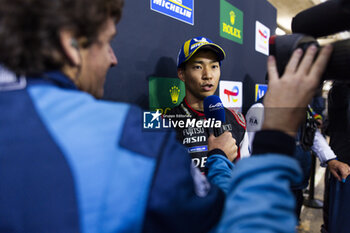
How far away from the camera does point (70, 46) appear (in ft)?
1.25

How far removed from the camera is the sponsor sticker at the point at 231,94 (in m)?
1.77

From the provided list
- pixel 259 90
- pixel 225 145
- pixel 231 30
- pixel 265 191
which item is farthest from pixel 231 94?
pixel 265 191

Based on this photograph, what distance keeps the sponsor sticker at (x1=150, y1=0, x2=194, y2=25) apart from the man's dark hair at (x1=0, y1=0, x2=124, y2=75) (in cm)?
91

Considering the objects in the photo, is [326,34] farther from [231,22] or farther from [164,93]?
[231,22]

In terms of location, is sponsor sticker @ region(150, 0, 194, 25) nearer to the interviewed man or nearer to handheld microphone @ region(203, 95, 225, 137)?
the interviewed man

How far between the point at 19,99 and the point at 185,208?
31 centimetres

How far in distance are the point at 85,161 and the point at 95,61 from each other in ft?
0.66

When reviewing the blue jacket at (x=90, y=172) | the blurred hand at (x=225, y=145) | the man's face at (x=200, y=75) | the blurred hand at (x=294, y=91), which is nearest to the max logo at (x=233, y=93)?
the man's face at (x=200, y=75)

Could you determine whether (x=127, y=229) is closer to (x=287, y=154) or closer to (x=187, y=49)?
(x=287, y=154)

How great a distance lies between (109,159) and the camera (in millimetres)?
342

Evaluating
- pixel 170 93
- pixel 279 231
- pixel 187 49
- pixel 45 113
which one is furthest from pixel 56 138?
pixel 170 93

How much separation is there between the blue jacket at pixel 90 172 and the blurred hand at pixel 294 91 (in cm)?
7

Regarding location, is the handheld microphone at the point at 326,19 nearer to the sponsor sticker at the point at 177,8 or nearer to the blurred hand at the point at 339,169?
the sponsor sticker at the point at 177,8

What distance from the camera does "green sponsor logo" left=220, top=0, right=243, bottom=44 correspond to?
69.9 inches
